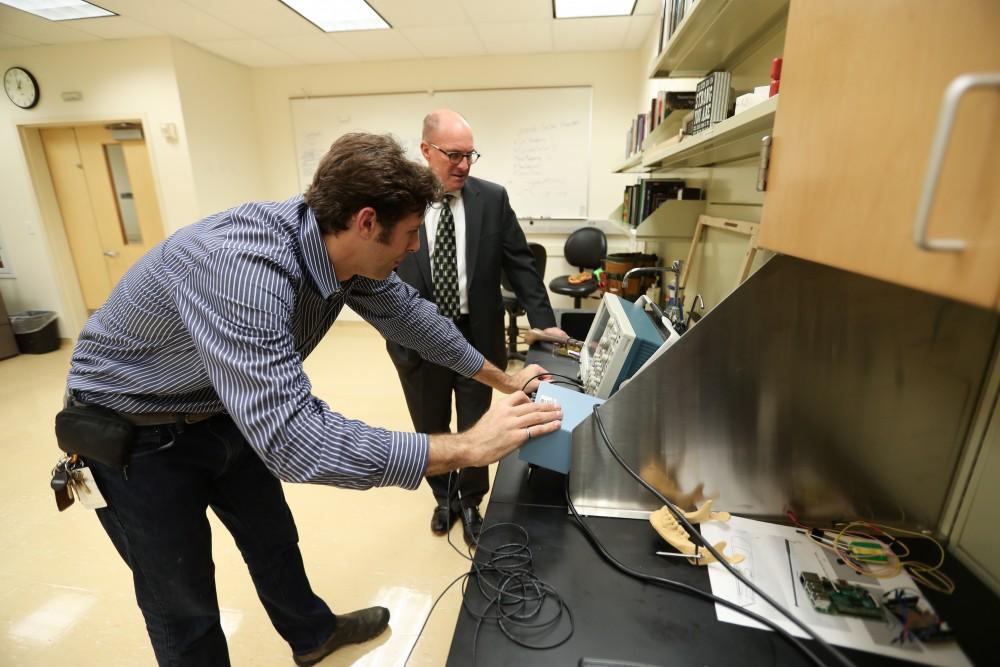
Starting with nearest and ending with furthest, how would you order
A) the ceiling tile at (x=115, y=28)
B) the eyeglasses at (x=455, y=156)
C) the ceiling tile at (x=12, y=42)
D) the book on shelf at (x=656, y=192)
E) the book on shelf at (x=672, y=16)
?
the book on shelf at (x=672, y=16) → the eyeglasses at (x=455, y=156) → the book on shelf at (x=656, y=192) → the ceiling tile at (x=115, y=28) → the ceiling tile at (x=12, y=42)

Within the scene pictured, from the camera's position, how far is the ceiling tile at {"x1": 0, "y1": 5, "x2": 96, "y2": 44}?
315cm

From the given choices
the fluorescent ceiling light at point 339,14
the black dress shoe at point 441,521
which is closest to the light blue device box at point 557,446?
the black dress shoe at point 441,521

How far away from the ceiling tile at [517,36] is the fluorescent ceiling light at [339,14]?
78cm

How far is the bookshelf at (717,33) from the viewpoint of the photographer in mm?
1086

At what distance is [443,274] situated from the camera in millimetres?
1641

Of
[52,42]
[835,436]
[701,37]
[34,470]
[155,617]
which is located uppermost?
[52,42]

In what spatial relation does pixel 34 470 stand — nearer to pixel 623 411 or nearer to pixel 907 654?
pixel 623 411

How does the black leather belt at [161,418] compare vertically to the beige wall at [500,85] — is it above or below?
below

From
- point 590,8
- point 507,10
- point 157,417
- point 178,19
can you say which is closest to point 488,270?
point 157,417

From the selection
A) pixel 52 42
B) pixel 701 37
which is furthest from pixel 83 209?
pixel 701 37

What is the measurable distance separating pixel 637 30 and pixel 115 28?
12.9 feet

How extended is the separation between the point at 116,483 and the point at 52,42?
471 cm

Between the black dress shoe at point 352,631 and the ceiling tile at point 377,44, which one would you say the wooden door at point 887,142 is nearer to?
the black dress shoe at point 352,631

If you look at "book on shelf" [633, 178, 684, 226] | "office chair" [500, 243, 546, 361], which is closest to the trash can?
"office chair" [500, 243, 546, 361]
